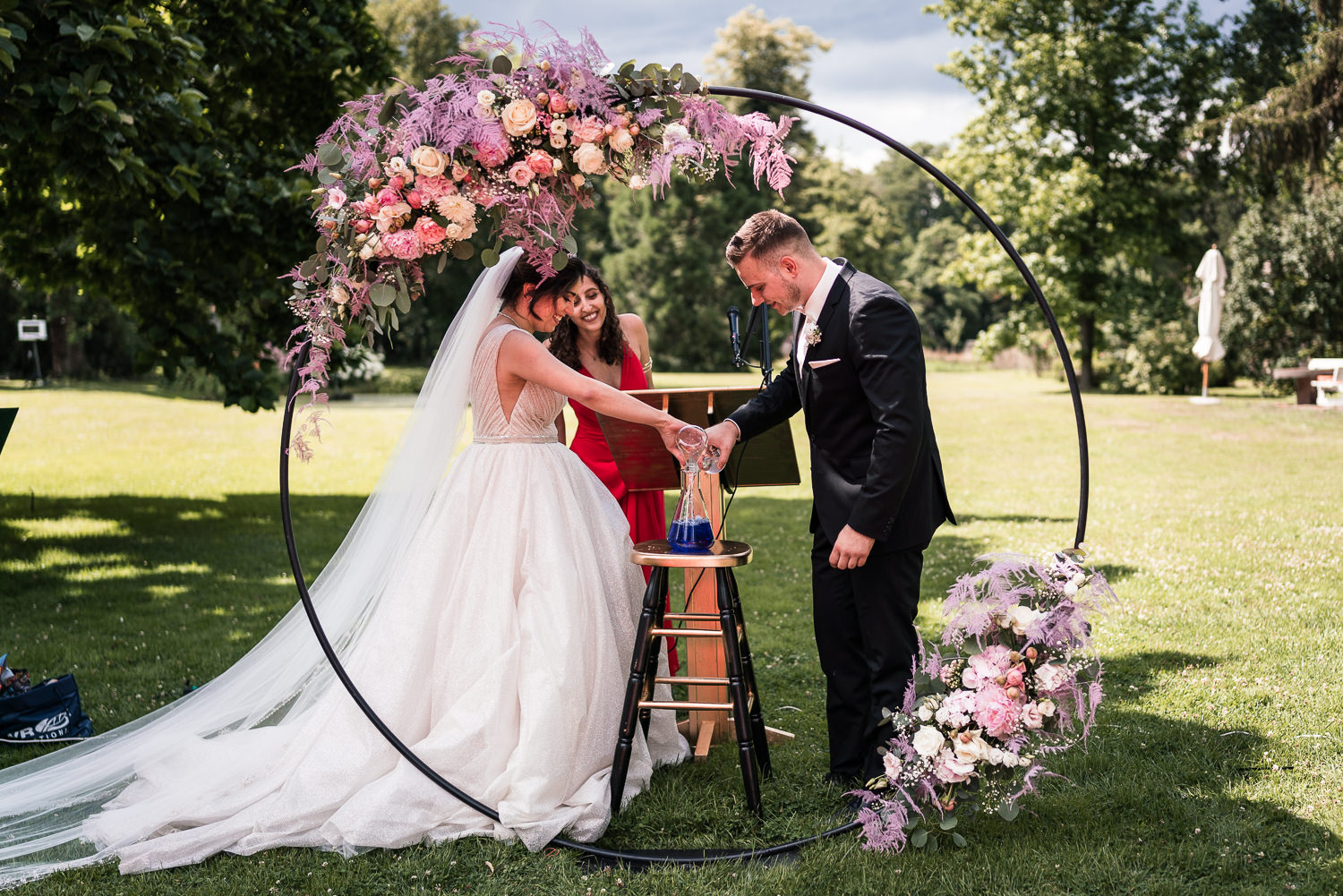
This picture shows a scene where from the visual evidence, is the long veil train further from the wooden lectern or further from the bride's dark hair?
the wooden lectern

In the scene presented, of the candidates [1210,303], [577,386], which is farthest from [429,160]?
[1210,303]

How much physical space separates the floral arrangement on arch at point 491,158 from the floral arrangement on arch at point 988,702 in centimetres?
184

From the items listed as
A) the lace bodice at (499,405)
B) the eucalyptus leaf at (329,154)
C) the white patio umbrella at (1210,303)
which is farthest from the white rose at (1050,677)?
the white patio umbrella at (1210,303)

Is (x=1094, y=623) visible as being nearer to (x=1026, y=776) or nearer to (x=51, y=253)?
(x=1026, y=776)

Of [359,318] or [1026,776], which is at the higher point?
[359,318]

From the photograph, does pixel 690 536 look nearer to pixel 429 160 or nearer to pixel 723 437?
pixel 723 437

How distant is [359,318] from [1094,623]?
16.9ft

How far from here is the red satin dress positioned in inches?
215

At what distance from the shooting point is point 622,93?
4027mm

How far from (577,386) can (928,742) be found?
6.61 ft

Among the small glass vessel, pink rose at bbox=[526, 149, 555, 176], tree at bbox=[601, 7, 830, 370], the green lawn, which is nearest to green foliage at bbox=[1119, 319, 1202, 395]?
the green lawn

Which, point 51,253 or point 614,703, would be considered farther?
point 51,253

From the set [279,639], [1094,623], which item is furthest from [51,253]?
[1094,623]

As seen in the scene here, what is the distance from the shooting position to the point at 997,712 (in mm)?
3713
